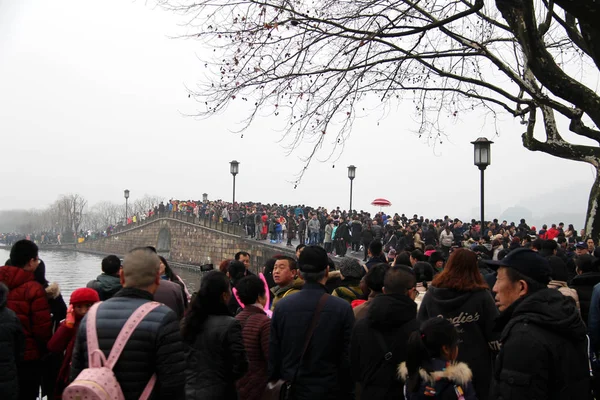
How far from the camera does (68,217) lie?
367 feet

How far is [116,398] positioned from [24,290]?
2314 millimetres

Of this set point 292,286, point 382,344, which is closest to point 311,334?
point 382,344

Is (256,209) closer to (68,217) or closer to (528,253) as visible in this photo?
(528,253)

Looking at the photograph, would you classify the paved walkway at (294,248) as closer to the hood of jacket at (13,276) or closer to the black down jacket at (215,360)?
the hood of jacket at (13,276)

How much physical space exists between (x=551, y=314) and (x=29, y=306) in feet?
12.7

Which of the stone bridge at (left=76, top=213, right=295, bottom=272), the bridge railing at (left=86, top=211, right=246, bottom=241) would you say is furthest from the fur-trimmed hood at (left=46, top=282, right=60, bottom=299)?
the bridge railing at (left=86, top=211, right=246, bottom=241)

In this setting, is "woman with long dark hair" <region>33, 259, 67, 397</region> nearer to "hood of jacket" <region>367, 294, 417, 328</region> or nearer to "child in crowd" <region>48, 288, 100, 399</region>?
"child in crowd" <region>48, 288, 100, 399</region>

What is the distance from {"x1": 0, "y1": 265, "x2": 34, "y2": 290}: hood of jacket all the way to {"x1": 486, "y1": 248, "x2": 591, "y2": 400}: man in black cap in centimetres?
368

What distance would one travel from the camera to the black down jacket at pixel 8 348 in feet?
13.4

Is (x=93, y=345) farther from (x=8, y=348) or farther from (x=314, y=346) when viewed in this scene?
(x=8, y=348)

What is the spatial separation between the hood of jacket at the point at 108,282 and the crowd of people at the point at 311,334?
0.8 inches

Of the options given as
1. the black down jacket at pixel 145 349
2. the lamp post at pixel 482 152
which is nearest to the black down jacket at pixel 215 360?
the black down jacket at pixel 145 349

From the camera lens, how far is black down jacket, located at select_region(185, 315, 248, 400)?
3832 millimetres

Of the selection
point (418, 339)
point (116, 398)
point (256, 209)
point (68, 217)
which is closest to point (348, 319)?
point (418, 339)
